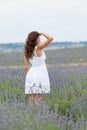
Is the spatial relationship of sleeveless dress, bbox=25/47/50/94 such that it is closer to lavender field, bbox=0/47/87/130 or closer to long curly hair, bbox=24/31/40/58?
long curly hair, bbox=24/31/40/58

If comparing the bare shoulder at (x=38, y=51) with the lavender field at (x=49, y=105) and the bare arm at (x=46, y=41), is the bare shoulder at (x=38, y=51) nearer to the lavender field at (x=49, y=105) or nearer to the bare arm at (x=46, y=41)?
the bare arm at (x=46, y=41)

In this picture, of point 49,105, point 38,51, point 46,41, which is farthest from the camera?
point 46,41

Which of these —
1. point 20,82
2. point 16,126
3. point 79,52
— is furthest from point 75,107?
point 79,52

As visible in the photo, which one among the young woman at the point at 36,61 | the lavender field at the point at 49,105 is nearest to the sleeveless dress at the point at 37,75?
the young woman at the point at 36,61

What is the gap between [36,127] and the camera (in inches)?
Answer: 246

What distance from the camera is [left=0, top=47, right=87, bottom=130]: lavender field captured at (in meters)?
6.40

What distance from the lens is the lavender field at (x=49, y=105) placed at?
21.0 feet

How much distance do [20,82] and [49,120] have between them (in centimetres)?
449

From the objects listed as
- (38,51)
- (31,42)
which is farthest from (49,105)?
(31,42)

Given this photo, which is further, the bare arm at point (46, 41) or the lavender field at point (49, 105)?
the bare arm at point (46, 41)

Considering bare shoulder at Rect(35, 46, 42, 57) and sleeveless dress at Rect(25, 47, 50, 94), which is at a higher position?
bare shoulder at Rect(35, 46, 42, 57)

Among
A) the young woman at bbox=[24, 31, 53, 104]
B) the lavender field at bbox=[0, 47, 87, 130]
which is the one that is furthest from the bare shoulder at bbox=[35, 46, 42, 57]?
the lavender field at bbox=[0, 47, 87, 130]

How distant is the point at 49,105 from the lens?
338 inches

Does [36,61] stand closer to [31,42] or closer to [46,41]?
[31,42]
